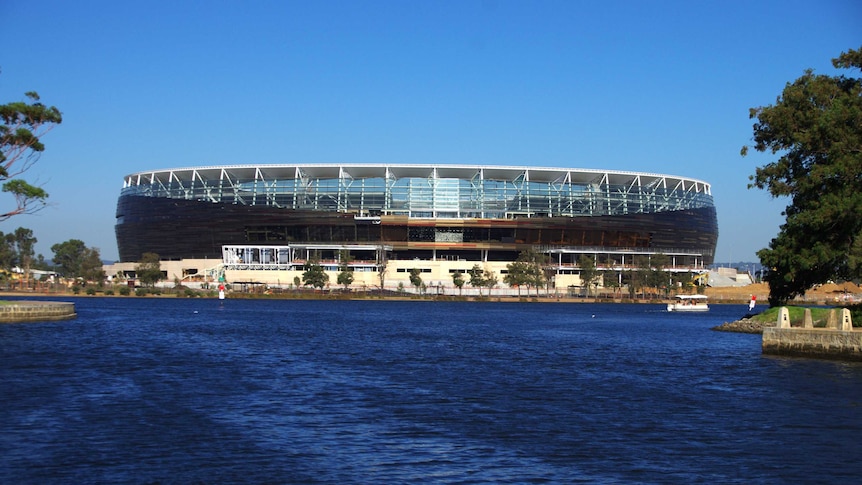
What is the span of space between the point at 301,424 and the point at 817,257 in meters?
34.8

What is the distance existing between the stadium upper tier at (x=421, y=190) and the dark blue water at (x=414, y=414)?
111150 mm

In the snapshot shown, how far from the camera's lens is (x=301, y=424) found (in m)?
24.0

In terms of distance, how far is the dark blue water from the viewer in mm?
19047

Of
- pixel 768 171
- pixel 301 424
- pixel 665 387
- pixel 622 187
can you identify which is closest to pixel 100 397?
pixel 301 424

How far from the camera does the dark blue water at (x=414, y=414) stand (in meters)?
19.0

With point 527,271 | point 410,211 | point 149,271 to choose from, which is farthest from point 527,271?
point 149,271

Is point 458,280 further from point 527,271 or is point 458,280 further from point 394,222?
point 394,222

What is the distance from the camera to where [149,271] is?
481 feet

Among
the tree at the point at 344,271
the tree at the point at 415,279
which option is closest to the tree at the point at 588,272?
the tree at the point at 415,279

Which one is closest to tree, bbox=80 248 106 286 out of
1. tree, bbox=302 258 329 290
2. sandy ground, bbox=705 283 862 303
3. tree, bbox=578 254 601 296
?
tree, bbox=302 258 329 290

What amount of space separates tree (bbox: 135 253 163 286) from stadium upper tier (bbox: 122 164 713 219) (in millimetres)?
15682

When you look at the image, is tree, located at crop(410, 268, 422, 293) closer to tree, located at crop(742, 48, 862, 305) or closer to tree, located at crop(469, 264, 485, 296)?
tree, located at crop(469, 264, 485, 296)

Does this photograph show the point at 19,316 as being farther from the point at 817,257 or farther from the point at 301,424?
the point at 817,257

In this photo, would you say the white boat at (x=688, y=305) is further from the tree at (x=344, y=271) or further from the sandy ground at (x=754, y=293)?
the tree at (x=344, y=271)
